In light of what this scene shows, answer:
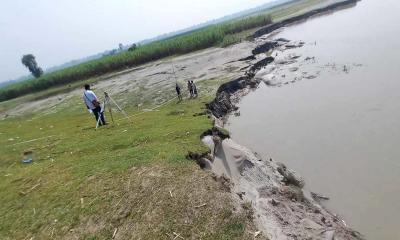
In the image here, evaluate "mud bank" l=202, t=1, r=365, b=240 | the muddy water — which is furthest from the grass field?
the muddy water

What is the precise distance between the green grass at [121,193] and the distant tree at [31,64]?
287ft

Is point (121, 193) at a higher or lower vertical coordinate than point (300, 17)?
higher

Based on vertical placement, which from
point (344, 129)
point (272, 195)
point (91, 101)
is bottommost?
point (344, 129)

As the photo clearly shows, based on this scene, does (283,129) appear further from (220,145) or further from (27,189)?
(27,189)

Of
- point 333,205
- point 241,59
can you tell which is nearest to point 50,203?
point 333,205

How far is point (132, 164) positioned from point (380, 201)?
325 inches

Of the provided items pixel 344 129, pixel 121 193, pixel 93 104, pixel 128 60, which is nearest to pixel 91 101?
pixel 93 104

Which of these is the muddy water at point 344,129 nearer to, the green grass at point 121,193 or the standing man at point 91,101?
the green grass at point 121,193

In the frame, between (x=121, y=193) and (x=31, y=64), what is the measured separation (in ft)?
315

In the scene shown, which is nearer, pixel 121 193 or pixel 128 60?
pixel 121 193

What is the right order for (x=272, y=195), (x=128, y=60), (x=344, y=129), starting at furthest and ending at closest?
(x=128, y=60), (x=344, y=129), (x=272, y=195)

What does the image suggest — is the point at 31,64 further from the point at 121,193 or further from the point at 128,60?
the point at 121,193

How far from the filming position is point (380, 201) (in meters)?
12.4

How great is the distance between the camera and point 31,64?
97250 mm
